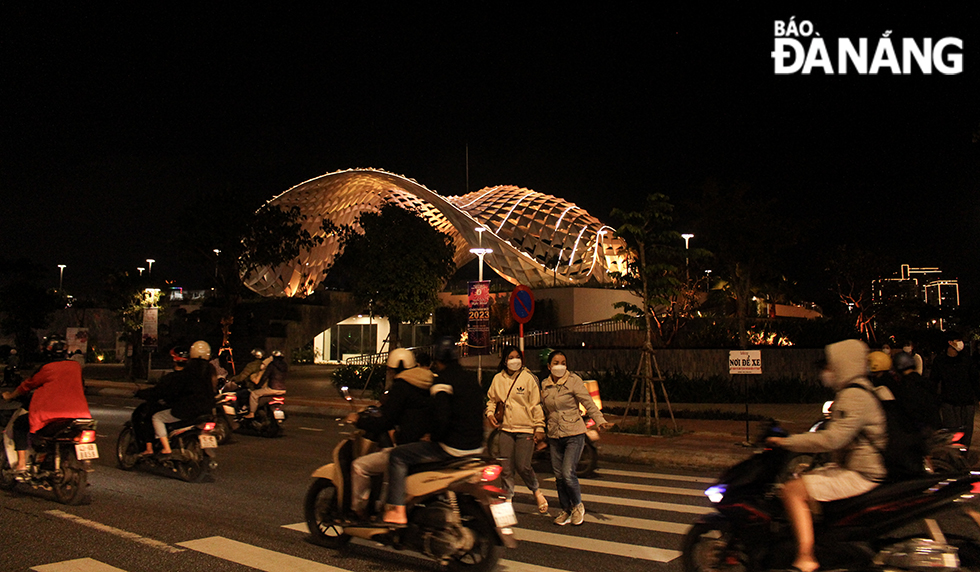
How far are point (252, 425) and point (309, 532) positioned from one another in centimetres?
805

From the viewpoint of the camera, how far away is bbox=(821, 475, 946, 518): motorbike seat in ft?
14.5

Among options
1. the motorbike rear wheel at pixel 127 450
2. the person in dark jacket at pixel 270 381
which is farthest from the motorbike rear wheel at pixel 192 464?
the person in dark jacket at pixel 270 381

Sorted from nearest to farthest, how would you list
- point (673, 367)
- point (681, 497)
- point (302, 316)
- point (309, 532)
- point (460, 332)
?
point (309, 532) < point (681, 497) < point (673, 367) < point (460, 332) < point (302, 316)

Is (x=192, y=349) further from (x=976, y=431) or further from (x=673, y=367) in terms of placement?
(x=673, y=367)

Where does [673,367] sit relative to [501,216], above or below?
below

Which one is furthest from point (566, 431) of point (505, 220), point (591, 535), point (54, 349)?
point (505, 220)

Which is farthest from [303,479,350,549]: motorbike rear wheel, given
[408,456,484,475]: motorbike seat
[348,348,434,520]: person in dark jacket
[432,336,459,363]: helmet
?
[432,336,459,363]: helmet

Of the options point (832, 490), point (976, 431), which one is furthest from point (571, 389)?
point (976, 431)

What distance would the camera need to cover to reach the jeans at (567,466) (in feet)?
23.3

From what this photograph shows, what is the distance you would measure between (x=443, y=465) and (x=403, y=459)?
1.01 ft

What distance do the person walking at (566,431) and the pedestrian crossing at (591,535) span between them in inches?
9.3

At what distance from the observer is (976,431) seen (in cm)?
1402

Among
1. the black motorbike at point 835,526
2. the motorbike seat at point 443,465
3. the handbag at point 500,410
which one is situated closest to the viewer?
the black motorbike at point 835,526

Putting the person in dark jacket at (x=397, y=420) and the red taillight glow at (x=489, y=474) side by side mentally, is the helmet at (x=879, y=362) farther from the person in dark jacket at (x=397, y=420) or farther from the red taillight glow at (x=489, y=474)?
the person in dark jacket at (x=397, y=420)
